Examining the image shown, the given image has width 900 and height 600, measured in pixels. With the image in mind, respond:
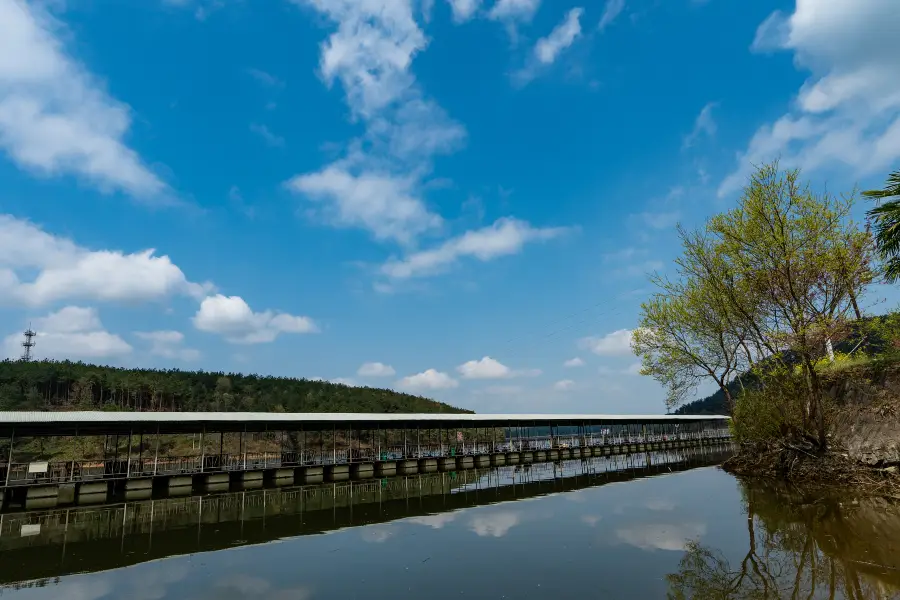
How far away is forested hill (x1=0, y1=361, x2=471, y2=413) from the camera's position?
6662cm

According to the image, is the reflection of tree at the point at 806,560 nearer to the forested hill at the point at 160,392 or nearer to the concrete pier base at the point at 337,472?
the concrete pier base at the point at 337,472

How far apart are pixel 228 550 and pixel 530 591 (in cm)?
934

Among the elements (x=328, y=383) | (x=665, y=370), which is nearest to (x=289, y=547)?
(x=665, y=370)

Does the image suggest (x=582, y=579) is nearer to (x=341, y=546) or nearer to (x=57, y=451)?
(x=341, y=546)

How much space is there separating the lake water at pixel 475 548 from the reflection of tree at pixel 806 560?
0.15 feet

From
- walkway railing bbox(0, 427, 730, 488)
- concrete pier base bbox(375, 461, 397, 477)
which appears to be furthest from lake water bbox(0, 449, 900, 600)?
concrete pier base bbox(375, 461, 397, 477)

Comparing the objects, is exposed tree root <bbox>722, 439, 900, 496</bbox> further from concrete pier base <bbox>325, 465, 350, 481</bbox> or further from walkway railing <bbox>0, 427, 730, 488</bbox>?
concrete pier base <bbox>325, 465, 350, 481</bbox>

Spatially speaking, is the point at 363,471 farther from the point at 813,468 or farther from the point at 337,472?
the point at 813,468

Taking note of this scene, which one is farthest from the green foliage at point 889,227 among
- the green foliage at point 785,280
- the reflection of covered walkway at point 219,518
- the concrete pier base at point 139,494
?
the concrete pier base at point 139,494

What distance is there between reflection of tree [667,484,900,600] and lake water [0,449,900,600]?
0.05 meters

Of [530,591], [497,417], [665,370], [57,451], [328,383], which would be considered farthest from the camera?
[328,383]

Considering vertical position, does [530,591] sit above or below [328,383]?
below

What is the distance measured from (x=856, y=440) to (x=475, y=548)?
1673 centimetres

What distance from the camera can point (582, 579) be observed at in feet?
32.6
